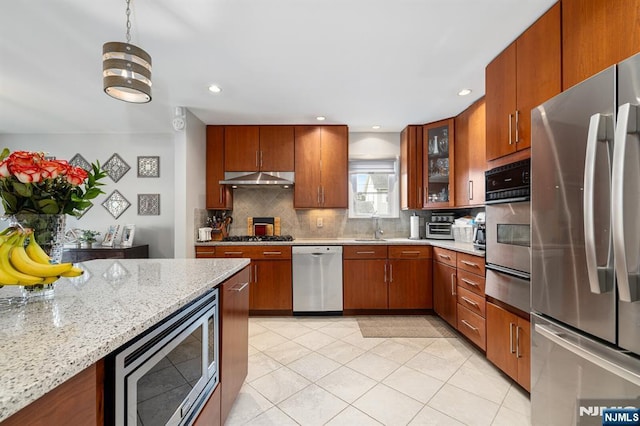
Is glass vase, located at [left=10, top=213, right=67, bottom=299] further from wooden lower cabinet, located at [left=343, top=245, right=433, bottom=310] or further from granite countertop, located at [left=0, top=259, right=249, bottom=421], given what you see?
wooden lower cabinet, located at [left=343, top=245, right=433, bottom=310]

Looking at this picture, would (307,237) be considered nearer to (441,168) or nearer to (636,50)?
(441,168)

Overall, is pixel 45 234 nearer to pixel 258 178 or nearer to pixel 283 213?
pixel 258 178

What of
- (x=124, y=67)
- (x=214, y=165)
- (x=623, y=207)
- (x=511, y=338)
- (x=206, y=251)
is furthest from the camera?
(x=214, y=165)

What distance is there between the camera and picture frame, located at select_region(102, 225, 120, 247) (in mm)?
3713

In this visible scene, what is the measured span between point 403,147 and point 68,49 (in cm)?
353

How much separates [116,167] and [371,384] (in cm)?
446

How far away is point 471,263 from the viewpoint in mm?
2311

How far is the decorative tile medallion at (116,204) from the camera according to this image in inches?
157

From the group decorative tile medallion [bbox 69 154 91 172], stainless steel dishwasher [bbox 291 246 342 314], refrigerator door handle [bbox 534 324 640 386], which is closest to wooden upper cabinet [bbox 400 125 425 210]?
stainless steel dishwasher [bbox 291 246 342 314]

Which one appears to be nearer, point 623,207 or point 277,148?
point 623,207

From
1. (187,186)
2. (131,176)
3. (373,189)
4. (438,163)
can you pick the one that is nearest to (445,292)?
A: (438,163)

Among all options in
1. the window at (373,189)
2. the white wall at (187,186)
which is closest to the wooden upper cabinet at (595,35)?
the window at (373,189)

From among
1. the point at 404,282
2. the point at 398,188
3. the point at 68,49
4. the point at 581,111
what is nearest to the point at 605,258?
the point at 581,111

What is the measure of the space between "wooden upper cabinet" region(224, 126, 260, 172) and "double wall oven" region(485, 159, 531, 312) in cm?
265
